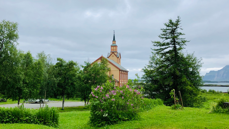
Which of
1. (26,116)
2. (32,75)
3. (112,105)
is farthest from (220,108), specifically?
(32,75)

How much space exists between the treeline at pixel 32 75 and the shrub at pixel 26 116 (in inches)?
539

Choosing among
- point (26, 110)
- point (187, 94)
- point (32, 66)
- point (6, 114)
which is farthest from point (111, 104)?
point (32, 66)

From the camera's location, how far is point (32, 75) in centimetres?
2419

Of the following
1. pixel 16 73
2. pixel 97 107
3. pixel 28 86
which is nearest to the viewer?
pixel 97 107

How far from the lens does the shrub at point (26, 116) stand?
31.2ft

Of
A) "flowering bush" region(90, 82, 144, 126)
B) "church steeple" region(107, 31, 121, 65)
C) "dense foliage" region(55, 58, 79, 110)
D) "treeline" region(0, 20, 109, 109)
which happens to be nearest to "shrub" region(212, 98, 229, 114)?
"flowering bush" region(90, 82, 144, 126)

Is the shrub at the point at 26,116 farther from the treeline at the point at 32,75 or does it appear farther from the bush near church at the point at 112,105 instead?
the treeline at the point at 32,75

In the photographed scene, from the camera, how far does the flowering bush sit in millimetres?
9844

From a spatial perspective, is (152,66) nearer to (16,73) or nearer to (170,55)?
(170,55)

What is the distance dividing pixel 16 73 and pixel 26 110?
14478 mm

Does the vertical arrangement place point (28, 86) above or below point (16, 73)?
below

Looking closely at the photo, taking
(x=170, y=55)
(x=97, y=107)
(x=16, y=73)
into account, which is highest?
(x=170, y=55)

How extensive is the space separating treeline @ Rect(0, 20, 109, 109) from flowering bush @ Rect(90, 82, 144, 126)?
1594 centimetres

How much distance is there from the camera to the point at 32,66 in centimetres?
2459
